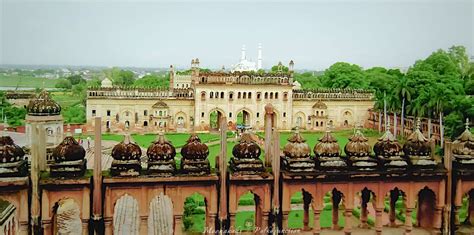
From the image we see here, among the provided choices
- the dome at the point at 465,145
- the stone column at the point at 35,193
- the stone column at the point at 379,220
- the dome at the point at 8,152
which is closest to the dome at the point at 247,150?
the stone column at the point at 379,220

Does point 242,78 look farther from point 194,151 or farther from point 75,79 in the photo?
point 75,79

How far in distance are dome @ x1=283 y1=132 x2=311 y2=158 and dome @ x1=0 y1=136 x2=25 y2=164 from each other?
4023 mm

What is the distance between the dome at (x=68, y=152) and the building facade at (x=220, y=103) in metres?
30.0

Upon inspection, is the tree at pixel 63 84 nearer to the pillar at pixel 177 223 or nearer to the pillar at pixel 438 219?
the pillar at pixel 177 223

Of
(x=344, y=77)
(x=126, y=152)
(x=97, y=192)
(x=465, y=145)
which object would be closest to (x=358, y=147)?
(x=465, y=145)

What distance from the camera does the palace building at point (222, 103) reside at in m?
38.3

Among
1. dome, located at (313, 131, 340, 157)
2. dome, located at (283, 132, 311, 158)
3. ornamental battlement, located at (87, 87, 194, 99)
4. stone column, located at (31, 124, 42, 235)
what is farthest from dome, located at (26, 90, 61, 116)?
ornamental battlement, located at (87, 87, 194, 99)

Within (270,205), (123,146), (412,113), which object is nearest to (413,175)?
(270,205)

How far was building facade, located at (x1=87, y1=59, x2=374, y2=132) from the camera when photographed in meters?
38.3

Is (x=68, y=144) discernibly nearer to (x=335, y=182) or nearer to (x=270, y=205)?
(x=270, y=205)

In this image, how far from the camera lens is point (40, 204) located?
23.5 ft

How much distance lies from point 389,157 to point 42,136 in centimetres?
538

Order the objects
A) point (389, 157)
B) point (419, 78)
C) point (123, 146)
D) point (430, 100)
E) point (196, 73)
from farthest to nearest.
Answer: point (196, 73) < point (419, 78) < point (430, 100) < point (389, 157) < point (123, 146)

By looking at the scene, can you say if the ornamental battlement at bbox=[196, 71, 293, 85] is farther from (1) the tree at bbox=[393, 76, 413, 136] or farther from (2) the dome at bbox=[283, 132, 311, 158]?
(2) the dome at bbox=[283, 132, 311, 158]
